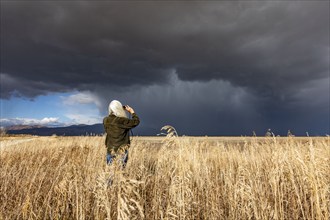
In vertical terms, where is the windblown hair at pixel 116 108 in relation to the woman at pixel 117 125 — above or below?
above

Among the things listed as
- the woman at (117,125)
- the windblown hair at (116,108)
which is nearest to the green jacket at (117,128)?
the woman at (117,125)

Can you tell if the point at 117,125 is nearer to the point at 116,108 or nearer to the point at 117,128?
the point at 117,128

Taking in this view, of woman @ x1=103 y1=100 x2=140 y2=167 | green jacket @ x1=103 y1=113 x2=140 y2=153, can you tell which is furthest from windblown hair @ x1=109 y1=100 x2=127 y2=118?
green jacket @ x1=103 y1=113 x2=140 y2=153

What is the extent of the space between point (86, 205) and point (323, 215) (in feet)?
12.1

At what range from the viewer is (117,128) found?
20.3ft

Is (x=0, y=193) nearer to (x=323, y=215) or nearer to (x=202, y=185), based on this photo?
(x=202, y=185)

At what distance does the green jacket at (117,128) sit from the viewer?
6.09m

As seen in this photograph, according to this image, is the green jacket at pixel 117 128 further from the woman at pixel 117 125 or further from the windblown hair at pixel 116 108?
the windblown hair at pixel 116 108

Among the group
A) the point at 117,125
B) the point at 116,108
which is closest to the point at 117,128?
the point at 117,125

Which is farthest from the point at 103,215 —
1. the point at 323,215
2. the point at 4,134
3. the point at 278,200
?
the point at 4,134

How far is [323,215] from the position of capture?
13.3 feet

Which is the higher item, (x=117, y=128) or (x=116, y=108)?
(x=116, y=108)

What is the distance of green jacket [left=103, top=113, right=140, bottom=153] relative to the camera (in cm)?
609

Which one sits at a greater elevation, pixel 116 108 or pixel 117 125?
pixel 116 108
